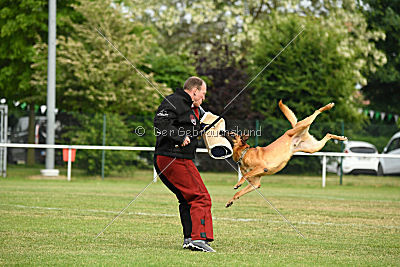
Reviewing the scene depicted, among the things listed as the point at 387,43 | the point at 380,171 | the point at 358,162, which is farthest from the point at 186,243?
the point at 387,43

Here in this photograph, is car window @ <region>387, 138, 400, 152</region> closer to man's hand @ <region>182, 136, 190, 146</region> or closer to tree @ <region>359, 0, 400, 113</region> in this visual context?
tree @ <region>359, 0, 400, 113</region>

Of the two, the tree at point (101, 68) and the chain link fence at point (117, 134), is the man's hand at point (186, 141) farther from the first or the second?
the tree at point (101, 68)

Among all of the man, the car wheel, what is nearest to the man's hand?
the man

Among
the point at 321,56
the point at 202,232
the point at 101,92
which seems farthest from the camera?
the point at 321,56

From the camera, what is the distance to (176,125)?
8.37 m

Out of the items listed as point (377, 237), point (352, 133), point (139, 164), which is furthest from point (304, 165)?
point (377, 237)

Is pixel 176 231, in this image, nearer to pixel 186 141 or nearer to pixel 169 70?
pixel 186 141

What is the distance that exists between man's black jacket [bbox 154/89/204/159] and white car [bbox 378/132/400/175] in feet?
64.1

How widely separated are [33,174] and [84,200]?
433 inches

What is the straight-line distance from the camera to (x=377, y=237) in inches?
396

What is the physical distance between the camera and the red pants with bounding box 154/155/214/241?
27.3ft

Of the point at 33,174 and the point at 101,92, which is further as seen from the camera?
the point at 101,92

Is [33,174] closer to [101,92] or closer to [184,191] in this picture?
[101,92]

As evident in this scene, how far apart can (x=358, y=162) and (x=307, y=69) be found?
6238 millimetres
